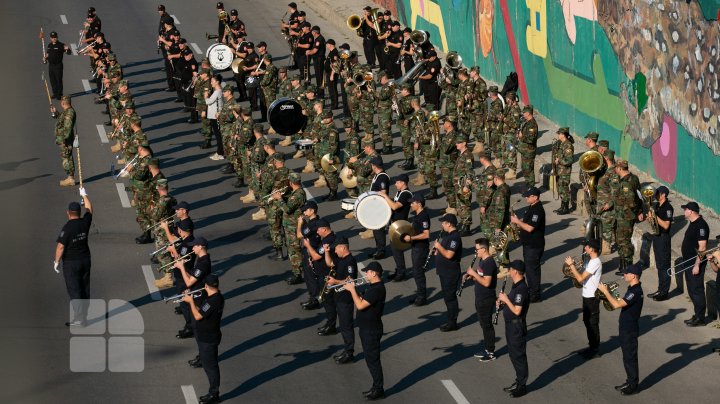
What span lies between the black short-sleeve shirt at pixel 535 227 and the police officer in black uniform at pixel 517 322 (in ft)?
13.5

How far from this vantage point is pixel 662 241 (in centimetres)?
2598

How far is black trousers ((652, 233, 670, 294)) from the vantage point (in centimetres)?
2588

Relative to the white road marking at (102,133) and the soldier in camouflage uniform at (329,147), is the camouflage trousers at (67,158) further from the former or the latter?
the soldier in camouflage uniform at (329,147)

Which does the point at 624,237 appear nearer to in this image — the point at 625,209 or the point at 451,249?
the point at 625,209

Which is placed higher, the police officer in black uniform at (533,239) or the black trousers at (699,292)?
the police officer in black uniform at (533,239)

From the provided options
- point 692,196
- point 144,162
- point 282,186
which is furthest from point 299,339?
point 692,196

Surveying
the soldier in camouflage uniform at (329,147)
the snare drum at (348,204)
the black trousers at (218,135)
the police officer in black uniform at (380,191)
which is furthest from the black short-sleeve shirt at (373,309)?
the black trousers at (218,135)

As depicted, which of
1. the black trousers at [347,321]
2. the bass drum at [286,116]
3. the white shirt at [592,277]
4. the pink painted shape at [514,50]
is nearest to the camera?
the white shirt at [592,277]

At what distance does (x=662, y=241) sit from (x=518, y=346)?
528cm

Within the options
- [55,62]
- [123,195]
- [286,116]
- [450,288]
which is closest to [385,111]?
[286,116]

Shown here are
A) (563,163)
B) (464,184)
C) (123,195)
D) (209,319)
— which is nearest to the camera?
(209,319)

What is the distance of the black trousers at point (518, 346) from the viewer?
21.9 m

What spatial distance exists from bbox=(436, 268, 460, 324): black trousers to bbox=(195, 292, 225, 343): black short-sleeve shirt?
14.8 ft

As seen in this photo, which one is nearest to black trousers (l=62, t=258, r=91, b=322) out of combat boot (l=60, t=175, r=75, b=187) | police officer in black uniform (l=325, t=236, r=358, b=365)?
police officer in black uniform (l=325, t=236, r=358, b=365)
